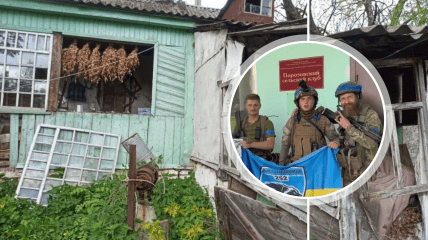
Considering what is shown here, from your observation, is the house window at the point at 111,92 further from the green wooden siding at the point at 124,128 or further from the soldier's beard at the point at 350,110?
the soldier's beard at the point at 350,110

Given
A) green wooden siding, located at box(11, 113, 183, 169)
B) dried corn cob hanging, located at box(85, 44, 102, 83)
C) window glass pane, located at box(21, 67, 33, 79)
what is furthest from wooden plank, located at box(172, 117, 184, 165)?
window glass pane, located at box(21, 67, 33, 79)

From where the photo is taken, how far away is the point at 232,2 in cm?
1064

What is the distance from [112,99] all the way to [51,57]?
3905 mm

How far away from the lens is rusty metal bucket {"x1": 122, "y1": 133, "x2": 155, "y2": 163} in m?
6.45

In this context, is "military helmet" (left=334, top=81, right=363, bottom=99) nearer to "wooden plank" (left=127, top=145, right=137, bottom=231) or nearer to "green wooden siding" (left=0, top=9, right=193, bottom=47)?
"wooden plank" (left=127, top=145, right=137, bottom=231)

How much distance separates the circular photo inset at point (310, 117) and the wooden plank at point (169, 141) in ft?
19.4

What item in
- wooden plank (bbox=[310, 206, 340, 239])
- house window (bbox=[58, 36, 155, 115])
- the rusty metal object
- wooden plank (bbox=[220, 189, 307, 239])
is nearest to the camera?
wooden plank (bbox=[310, 206, 340, 239])

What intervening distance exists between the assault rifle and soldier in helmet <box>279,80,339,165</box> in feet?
0.04

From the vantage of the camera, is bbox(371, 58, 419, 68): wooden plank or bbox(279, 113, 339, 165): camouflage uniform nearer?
bbox(279, 113, 339, 165): camouflage uniform

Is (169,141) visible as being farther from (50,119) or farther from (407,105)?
(407,105)

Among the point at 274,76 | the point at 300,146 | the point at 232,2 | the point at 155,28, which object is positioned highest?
the point at 232,2

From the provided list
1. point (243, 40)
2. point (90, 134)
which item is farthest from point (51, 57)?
point (243, 40)

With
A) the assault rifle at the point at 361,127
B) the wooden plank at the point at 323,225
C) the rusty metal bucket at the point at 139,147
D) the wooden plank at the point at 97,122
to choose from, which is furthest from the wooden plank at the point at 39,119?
the assault rifle at the point at 361,127

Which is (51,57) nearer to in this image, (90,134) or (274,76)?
(90,134)
